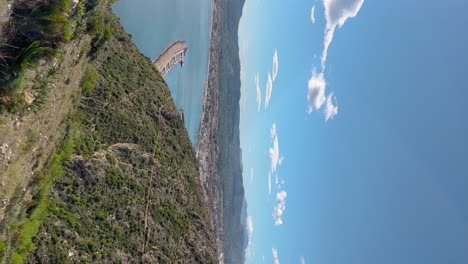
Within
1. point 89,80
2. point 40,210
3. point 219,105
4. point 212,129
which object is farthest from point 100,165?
point 219,105

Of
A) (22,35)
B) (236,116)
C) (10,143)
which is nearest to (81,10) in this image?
(22,35)

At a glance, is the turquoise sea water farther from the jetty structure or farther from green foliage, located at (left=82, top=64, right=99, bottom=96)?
green foliage, located at (left=82, top=64, right=99, bottom=96)

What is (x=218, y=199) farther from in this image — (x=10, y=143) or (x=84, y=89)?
(x=10, y=143)

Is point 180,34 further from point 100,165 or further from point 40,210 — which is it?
point 40,210

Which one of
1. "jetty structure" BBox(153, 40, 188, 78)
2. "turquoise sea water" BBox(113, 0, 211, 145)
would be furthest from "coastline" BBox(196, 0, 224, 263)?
"jetty structure" BBox(153, 40, 188, 78)

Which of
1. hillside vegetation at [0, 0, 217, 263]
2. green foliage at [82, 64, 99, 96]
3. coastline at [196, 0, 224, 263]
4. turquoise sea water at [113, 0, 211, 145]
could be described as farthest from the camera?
coastline at [196, 0, 224, 263]

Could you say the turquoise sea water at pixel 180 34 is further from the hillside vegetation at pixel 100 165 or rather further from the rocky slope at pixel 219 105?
the hillside vegetation at pixel 100 165
